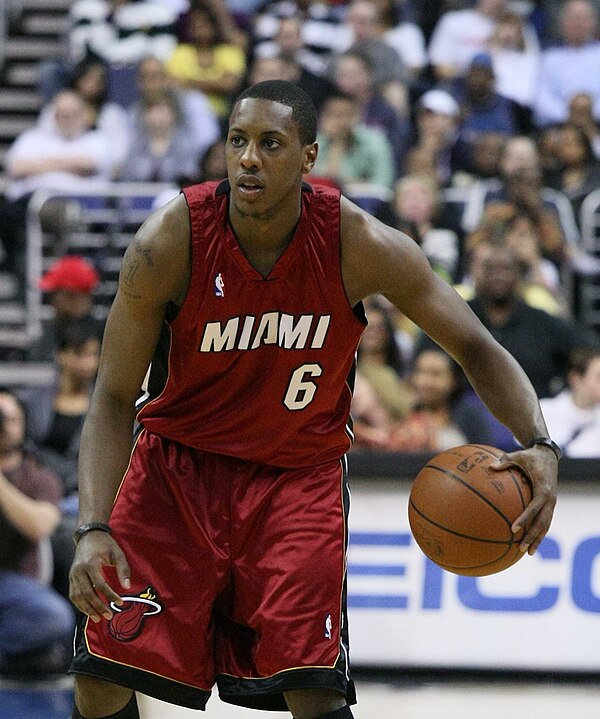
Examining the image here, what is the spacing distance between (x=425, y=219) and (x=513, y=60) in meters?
2.17

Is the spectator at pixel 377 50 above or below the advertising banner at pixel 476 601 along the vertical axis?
above

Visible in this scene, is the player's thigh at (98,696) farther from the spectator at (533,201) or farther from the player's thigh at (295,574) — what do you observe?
the spectator at (533,201)

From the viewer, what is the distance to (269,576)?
11.5 feet

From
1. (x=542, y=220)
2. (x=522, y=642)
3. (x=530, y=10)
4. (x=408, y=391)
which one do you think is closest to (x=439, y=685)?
(x=522, y=642)

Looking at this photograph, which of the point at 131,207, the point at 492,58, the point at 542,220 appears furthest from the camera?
the point at 492,58

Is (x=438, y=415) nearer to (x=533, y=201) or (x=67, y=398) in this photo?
(x=67, y=398)

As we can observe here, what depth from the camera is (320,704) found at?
3439 millimetres

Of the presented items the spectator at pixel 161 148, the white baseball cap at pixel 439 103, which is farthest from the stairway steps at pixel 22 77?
the white baseball cap at pixel 439 103

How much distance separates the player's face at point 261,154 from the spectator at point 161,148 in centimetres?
561

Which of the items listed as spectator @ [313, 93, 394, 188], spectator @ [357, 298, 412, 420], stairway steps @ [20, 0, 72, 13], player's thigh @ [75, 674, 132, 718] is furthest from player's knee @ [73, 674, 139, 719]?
stairway steps @ [20, 0, 72, 13]

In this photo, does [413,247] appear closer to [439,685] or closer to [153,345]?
[153,345]

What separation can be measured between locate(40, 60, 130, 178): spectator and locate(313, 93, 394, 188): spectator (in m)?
1.34

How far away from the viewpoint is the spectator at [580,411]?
21.2 ft

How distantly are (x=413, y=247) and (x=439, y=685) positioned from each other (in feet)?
8.99
